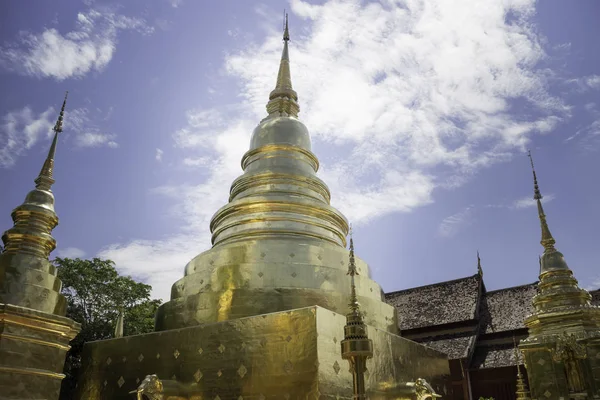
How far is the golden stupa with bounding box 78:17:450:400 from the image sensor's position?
6156 mm

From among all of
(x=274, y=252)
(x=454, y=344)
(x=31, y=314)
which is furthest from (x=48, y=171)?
(x=454, y=344)

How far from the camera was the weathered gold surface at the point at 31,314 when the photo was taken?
6238mm

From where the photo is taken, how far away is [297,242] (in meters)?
8.46

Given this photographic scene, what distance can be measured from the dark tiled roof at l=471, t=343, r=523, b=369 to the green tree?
9651 mm

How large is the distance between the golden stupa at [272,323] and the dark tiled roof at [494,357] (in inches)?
283

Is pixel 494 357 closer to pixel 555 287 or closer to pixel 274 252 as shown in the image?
pixel 555 287

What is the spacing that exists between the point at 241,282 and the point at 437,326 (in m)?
10.8

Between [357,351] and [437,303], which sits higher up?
[437,303]

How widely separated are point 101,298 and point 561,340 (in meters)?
12.2

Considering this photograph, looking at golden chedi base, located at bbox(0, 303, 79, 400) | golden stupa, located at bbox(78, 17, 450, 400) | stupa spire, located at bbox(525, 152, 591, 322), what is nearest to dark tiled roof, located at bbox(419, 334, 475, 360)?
stupa spire, located at bbox(525, 152, 591, 322)

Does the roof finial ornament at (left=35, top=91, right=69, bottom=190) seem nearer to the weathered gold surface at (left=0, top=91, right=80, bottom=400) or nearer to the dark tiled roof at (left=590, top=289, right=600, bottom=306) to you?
the weathered gold surface at (left=0, top=91, right=80, bottom=400)

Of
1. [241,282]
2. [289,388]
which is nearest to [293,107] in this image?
[241,282]

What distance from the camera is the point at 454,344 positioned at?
51.4 ft

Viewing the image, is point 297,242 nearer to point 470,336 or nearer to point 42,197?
point 42,197
